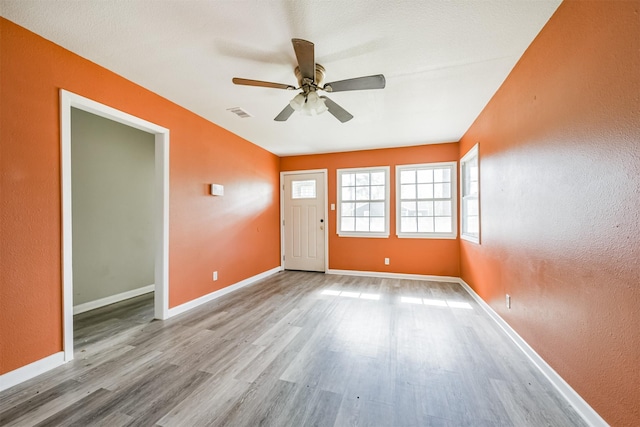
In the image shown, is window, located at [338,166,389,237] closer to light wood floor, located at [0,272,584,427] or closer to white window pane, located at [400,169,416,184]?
white window pane, located at [400,169,416,184]

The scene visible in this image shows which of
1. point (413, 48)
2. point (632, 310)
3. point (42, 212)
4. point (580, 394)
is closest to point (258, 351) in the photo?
point (42, 212)

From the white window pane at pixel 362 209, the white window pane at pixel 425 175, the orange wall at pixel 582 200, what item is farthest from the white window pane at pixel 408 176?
the orange wall at pixel 582 200

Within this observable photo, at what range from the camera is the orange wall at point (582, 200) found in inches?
42.7

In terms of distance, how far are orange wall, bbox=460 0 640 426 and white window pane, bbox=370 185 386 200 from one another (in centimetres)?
246

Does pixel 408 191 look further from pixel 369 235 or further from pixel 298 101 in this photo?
pixel 298 101

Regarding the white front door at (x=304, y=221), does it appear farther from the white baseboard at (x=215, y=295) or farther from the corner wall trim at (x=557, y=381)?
the corner wall trim at (x=557, y=381)

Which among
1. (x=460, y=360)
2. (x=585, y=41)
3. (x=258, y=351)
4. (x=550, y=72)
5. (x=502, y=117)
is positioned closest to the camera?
(x=585, y=41)

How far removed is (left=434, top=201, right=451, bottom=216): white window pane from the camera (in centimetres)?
427

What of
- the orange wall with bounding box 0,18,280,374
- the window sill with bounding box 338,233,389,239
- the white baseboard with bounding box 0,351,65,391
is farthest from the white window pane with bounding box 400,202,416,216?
the white baseboard with bounding box 0,351,65,391

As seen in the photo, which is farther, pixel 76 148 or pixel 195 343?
Answer: pixel 76 148

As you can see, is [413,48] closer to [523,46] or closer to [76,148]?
[523,46]

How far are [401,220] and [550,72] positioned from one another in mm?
3045

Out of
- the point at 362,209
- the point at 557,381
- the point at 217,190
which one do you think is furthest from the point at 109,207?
the point at 557,381

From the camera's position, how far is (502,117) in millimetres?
2381
